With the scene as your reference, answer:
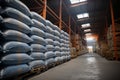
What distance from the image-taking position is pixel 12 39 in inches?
121

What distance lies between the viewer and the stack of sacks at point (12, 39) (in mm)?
2769

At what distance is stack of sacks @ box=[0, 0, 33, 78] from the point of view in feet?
9.09

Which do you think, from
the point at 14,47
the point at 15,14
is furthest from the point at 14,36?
the point at 15,14

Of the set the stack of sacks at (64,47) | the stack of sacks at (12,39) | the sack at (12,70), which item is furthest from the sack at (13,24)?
the stack of sacks at (64,47)

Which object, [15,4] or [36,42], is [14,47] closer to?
[15,4]

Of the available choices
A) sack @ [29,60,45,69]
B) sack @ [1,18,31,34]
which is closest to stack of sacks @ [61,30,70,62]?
sack @ [29,60,45,69]

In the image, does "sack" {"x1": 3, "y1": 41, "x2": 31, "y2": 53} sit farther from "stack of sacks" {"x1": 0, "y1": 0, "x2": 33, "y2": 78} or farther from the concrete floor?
the concrete floor

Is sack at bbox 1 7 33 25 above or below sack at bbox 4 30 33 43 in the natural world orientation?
above

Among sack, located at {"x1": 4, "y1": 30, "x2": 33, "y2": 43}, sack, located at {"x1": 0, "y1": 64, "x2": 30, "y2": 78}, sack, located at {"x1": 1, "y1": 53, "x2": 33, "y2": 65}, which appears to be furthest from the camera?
sack, located at {"x1": 4, "y1": 30, "x2": 33, "y2": 43}

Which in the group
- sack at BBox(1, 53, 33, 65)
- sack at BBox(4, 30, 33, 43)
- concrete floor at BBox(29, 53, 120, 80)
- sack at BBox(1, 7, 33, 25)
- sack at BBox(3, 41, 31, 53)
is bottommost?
concrete floor at BBox(29, 53, 120, 80)

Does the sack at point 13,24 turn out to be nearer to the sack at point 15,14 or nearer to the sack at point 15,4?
the sack at point 15,14

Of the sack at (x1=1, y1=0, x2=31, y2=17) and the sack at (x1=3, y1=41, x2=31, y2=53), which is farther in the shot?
the sack at (x1=1, y1=0, x2=31, y2=17)

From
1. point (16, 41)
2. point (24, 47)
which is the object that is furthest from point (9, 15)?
point (24, 47)

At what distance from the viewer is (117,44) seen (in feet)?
35.1
